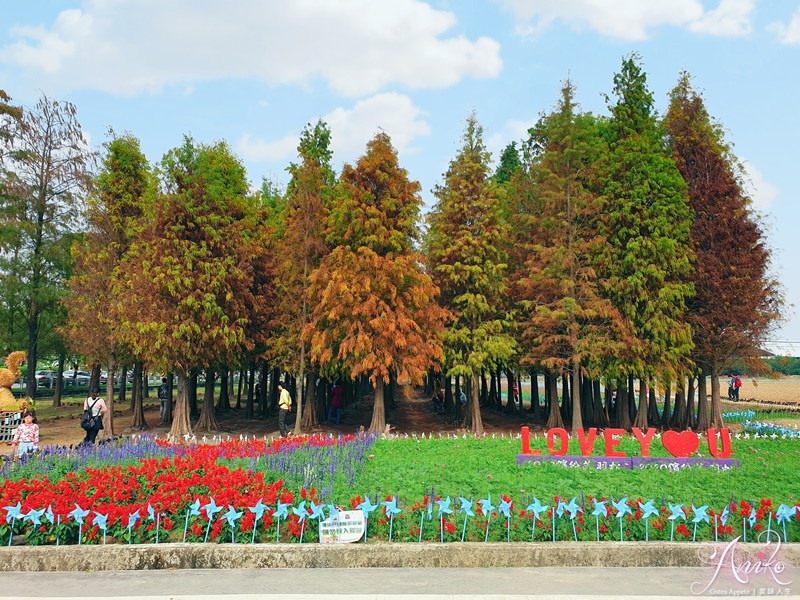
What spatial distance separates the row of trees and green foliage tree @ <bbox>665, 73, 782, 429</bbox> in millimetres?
72

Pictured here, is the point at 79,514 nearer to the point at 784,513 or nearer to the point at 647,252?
the point at 784,513

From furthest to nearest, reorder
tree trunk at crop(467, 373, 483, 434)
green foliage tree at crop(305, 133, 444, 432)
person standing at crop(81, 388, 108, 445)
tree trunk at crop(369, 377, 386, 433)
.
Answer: tree trunk at crop(467, 373, 483, 434) < tree trunk at crop(369, 377, 386, 433) < green foliage tree at crop(305, 133, 444, 432) < person standing at crop(81, 388, 108, 445)

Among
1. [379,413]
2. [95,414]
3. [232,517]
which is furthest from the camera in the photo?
[379,413]

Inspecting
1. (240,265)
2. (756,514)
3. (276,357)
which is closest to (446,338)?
(276,357)

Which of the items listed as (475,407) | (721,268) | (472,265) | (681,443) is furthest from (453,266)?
(681,443)

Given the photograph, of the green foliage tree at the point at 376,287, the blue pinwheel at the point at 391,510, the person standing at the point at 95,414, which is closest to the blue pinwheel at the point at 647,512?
the blue pinwheel at the point at 391,510

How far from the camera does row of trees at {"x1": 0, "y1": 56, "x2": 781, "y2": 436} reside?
21.3 meters

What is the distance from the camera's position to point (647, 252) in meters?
21.8

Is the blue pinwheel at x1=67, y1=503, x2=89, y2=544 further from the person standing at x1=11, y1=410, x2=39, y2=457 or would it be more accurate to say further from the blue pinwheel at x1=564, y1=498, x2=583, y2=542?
the person standing at x1=11, y1=410, x2=39, y2=457

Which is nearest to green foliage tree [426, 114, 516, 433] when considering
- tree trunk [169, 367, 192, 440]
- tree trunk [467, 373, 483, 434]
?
tree trunk [467, 373, 483, 434]

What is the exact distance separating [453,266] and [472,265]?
800 millimetres

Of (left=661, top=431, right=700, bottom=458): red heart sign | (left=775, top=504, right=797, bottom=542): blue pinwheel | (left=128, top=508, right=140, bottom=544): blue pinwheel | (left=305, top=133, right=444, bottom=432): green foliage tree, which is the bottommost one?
(left=128, top=508, right=140, bottom=544): blue pinwheel

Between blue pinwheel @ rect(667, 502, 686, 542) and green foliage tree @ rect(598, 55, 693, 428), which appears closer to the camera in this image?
blue pinwheel @ rect(667, 502, 686, 542)

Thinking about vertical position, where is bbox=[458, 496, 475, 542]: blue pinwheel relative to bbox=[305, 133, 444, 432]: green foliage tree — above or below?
below
